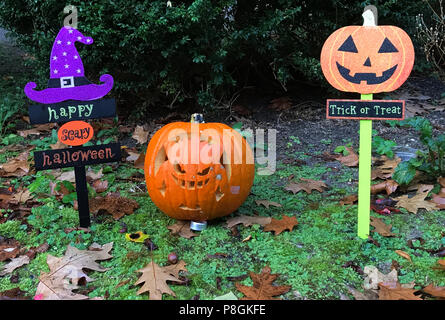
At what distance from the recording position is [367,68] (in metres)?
2.72

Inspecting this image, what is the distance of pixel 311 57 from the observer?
199 inches

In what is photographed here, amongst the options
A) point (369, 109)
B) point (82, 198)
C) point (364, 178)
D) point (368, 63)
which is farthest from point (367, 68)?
point (82, 198)

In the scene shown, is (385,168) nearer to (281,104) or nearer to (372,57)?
(372,57)

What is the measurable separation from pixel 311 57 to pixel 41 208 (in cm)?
325

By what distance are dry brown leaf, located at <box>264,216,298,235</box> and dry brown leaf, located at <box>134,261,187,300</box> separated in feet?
2.24

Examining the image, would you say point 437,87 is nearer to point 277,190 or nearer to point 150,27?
point 277,190

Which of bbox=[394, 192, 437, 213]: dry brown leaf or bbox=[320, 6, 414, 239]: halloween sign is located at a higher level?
bbox=[320, 6, 414, 239]: halloween sign

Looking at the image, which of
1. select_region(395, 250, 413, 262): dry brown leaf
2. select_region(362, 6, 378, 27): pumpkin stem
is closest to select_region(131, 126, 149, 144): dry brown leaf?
select_region(362, 6, 378, 27): pumpkin stem

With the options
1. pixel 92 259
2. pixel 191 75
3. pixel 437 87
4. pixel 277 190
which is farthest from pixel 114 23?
pixel 437 87

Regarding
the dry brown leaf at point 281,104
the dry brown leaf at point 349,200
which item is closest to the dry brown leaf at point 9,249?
the dry brown leaf at point 349,200

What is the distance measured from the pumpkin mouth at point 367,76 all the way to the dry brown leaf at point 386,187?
3.35 feet

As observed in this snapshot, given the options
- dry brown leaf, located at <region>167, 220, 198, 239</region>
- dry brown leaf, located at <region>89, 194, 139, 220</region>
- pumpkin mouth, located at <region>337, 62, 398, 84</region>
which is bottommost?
dry brown leaf, located at <region>167, 220, 198, 239</region>

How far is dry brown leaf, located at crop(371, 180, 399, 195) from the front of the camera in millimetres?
3406

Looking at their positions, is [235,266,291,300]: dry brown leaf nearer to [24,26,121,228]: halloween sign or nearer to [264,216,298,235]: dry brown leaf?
[264,216,298,235]: dry brown leaf
